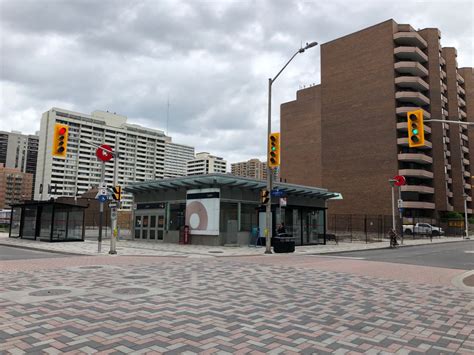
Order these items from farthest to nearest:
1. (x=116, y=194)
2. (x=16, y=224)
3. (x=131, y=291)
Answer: (x=16, y=224)
(x=116, y=194)
(x=131, y=291)

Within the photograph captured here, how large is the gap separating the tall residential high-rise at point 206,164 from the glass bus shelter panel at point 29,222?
152 metres

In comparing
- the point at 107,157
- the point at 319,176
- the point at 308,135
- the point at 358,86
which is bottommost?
the point at 107,157

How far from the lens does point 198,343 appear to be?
507 centimetres

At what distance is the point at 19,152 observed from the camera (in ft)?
558

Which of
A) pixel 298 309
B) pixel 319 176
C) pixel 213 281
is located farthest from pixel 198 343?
pixel 319 176

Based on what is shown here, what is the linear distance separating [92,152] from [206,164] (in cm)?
6027

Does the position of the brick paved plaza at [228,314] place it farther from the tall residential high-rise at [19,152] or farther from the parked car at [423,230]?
the tall residential high-rise at [19,152]

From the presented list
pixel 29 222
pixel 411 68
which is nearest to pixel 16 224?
pixel 29 222

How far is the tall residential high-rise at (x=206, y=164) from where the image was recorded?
186 metres

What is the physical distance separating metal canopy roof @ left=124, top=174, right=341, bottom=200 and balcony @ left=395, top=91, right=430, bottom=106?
3558cm

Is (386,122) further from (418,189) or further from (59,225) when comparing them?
(59,225)

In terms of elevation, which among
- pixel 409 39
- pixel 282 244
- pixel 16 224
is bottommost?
pixel 282 244

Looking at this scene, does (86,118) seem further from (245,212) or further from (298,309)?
(298,309)

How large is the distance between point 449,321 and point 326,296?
104 inches
